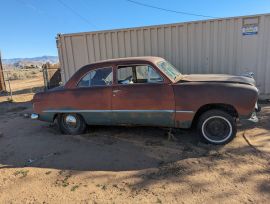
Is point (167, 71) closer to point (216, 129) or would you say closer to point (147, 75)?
point (147, 75)

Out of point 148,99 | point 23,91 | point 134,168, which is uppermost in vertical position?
point 148,99

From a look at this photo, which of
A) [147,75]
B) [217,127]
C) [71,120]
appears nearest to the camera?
[217,127]

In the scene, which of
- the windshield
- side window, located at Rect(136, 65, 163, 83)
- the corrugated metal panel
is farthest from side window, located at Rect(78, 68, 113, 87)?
the corrugated metal panel

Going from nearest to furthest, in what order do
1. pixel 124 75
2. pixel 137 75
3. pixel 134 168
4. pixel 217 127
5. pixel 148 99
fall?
pixel 134 168
pixel 217 127
pixel 148 99
pixel 137 75
pixel 124 75

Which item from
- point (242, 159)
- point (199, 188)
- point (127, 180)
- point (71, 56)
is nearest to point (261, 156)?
point (242, 159)

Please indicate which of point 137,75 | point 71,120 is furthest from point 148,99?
point 71,120

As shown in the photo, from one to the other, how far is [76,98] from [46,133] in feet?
4.31

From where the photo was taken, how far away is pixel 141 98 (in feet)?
16.7

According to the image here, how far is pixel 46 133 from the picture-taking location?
6.20m

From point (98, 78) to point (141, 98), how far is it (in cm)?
109

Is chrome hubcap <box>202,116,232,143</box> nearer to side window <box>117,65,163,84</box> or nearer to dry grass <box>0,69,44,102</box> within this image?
side window <box>117,65,163,84</box>

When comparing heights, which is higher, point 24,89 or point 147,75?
point 147,75

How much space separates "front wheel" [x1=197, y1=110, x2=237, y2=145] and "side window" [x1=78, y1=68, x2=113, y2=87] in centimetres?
205

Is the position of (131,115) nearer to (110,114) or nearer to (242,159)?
(110,114)
